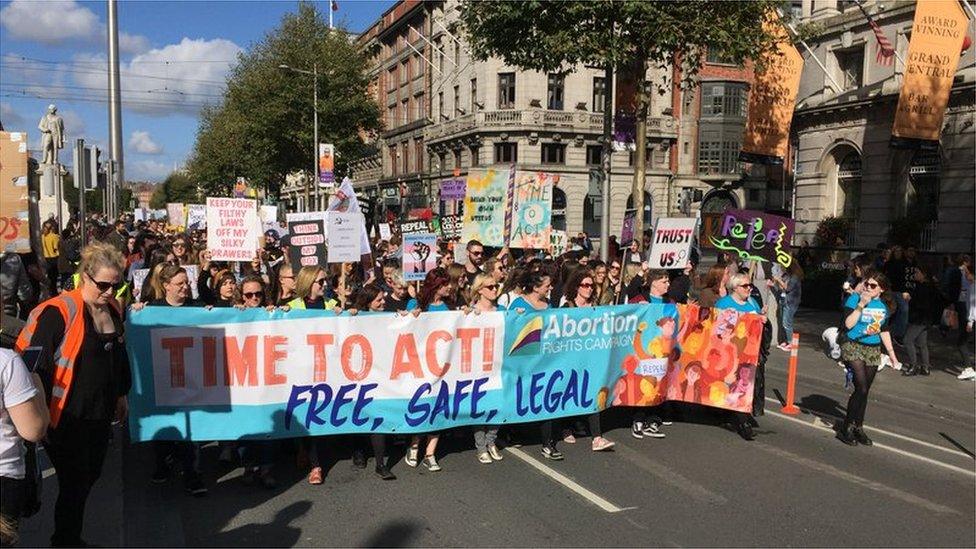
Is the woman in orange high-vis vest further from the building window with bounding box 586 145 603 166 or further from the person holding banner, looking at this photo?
the building window with bounding box 586 145 603 166

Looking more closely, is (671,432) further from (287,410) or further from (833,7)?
(833,7)

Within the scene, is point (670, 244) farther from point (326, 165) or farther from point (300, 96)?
point (300, 96)

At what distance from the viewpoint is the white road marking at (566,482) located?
18.5 feet

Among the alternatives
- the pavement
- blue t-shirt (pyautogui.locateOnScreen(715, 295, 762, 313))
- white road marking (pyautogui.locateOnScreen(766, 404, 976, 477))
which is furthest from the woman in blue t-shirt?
blue t-shirt (pyautogui.locateOnScreen(715, 295, 762, 313))

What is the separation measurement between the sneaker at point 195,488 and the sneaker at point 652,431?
4.06 metres

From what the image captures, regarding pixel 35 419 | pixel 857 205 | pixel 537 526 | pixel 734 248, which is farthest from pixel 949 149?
pixel 35 419

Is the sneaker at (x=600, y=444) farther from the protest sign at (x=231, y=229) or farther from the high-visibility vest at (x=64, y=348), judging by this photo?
the protest sign at (x=231, y=229)

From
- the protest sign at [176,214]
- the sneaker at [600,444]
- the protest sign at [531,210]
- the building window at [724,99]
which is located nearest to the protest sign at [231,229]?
the protest sign at [531,210]

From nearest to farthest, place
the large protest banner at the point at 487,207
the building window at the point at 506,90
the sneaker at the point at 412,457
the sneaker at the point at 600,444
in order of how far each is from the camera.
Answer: the sneaker at the point at 412,457 → the sneaker at the point at 600,444 → the large protest banner at the point at 487,207 → the building window at the point at 506,90

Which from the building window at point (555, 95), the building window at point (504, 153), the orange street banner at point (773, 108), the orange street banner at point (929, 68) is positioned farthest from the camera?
the building window at point (504, 153)

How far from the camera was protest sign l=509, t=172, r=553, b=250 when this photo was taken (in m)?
13.2

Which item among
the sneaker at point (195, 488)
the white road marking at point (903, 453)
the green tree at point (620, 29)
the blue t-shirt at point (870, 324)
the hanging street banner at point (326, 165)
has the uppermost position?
the green tree at point (620, 29)

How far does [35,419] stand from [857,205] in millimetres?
30192

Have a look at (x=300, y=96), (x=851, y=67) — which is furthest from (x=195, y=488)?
(x=300, y=96)
